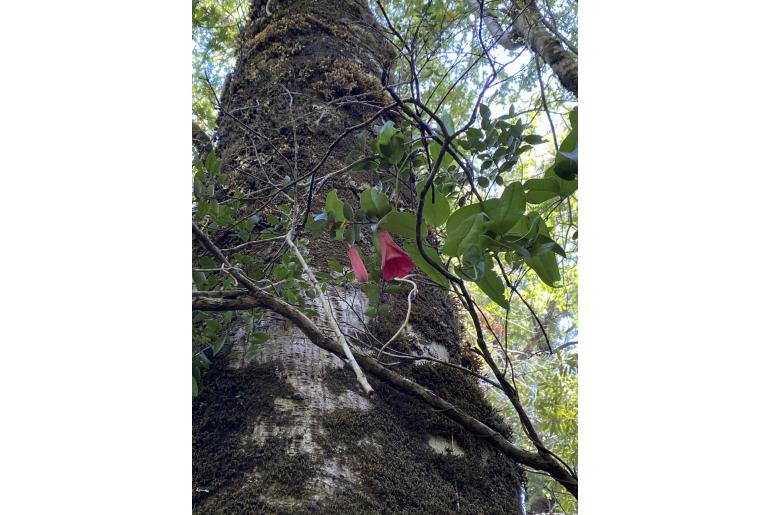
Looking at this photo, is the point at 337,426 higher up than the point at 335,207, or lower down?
lower down

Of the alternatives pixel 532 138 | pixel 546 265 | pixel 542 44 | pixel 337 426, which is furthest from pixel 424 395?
pixel 542 44

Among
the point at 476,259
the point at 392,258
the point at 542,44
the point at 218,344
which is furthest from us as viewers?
the point at 542,44

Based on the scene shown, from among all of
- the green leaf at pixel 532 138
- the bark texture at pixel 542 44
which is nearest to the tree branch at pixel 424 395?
the green leaf at pixel 532 138

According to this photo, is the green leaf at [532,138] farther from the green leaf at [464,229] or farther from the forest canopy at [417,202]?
the green leaf at [464,229]

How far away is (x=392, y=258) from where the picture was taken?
23.1 inches

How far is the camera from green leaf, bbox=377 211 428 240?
1.82 feet

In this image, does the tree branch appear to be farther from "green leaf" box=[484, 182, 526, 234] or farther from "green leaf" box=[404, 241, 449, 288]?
"green leaf" box=[484, 182, 526, 234]

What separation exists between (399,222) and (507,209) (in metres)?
0.12

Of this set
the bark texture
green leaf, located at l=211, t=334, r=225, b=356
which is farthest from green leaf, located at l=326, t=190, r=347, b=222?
the bark texture

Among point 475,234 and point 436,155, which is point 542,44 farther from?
point 475,234
